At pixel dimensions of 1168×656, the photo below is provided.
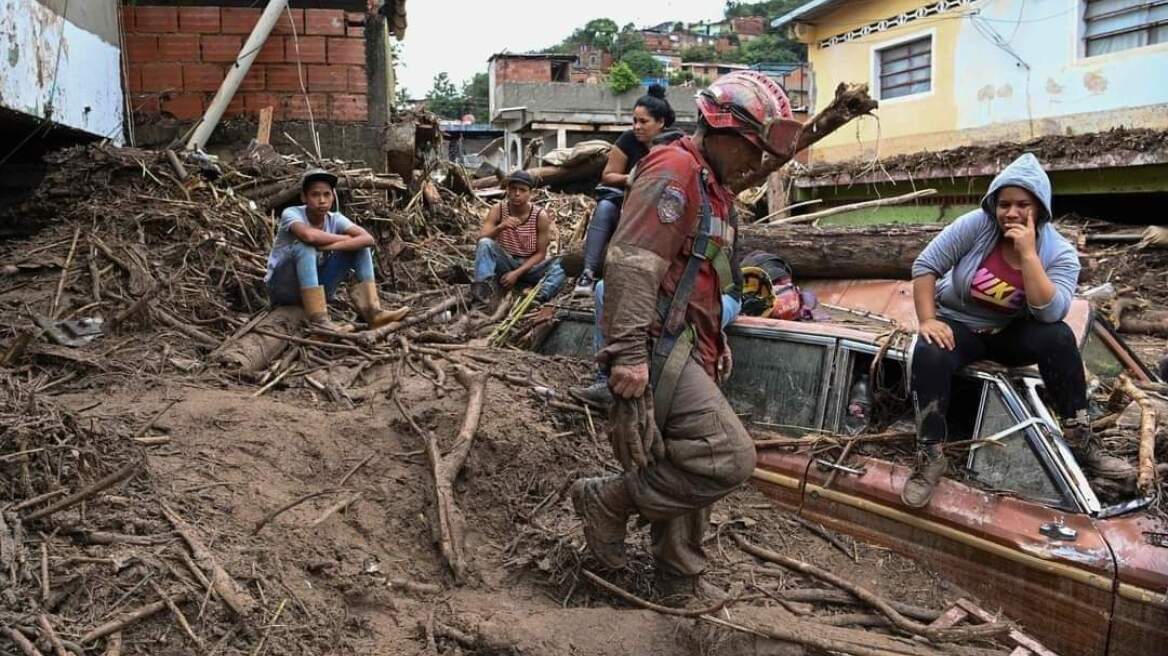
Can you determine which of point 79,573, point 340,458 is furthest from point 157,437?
point 79,573

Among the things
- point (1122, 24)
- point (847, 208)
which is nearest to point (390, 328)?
point (847, 208)

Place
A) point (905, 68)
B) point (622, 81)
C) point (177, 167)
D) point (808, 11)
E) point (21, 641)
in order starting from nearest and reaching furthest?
point (21, 641), point (177, 167), point (905, 68), point (808, 11), point (622, 81)

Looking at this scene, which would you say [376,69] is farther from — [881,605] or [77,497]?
[881,605]

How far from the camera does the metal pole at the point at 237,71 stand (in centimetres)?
845

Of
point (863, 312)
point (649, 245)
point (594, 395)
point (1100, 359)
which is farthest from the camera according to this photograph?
point (863, 312)

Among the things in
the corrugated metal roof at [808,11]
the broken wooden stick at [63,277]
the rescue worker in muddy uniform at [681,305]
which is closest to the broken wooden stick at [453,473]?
the rescue worker in muddy uniform at [681,305]

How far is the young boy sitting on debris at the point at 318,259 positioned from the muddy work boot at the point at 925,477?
146 inches

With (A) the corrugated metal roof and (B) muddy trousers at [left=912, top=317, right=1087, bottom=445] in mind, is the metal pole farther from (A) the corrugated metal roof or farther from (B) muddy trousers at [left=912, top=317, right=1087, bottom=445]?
(A) the corrugated metal roof

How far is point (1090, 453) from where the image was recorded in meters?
4.04

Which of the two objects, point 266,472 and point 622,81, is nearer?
point 266,472

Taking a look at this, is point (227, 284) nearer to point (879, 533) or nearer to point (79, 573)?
point (79, 573)

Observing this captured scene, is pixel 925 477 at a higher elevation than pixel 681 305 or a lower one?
lower

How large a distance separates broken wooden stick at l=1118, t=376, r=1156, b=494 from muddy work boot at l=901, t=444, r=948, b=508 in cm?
76

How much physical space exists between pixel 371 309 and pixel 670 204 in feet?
12.3
